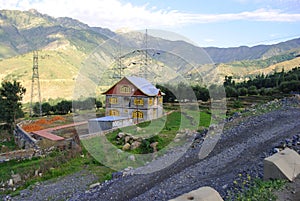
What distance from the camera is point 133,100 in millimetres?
23156

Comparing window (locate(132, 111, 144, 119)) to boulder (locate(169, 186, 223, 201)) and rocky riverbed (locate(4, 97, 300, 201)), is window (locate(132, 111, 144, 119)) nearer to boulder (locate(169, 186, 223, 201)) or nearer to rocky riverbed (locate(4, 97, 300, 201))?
rocky riverbed (locate(4, 97, 300, 201))

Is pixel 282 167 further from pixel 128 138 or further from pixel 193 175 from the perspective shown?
pixel 128 138

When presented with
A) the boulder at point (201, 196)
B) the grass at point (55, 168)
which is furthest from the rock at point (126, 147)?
the boulder at point (201, 196)

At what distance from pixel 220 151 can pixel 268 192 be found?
4779 millimetres

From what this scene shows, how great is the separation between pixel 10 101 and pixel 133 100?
1275 centimetres

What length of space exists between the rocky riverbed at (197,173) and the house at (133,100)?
34.3 ft

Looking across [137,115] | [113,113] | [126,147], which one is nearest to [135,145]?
[126,147]

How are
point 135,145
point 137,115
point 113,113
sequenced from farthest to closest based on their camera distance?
1. point 113,113
2. point 137,115
3. point 135,145

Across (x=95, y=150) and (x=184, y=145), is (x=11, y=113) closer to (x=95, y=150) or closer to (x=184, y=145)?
(x=95, y=150)

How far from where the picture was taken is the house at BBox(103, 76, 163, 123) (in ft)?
75.5

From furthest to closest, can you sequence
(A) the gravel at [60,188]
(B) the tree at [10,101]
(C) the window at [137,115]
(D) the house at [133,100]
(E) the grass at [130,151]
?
(B) the tree at [10,101]
(C) the window at [137,115]
(D) the house at [133,100]
(E) the grass at [130,151]
(A) the gravel at [60,188]

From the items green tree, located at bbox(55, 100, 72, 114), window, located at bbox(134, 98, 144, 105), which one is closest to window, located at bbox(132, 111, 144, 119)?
window, located at bbox(134, 98, 144, 105)

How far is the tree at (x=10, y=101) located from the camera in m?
27.3

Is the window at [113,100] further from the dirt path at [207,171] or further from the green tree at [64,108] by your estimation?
the green tree at [64,108]
